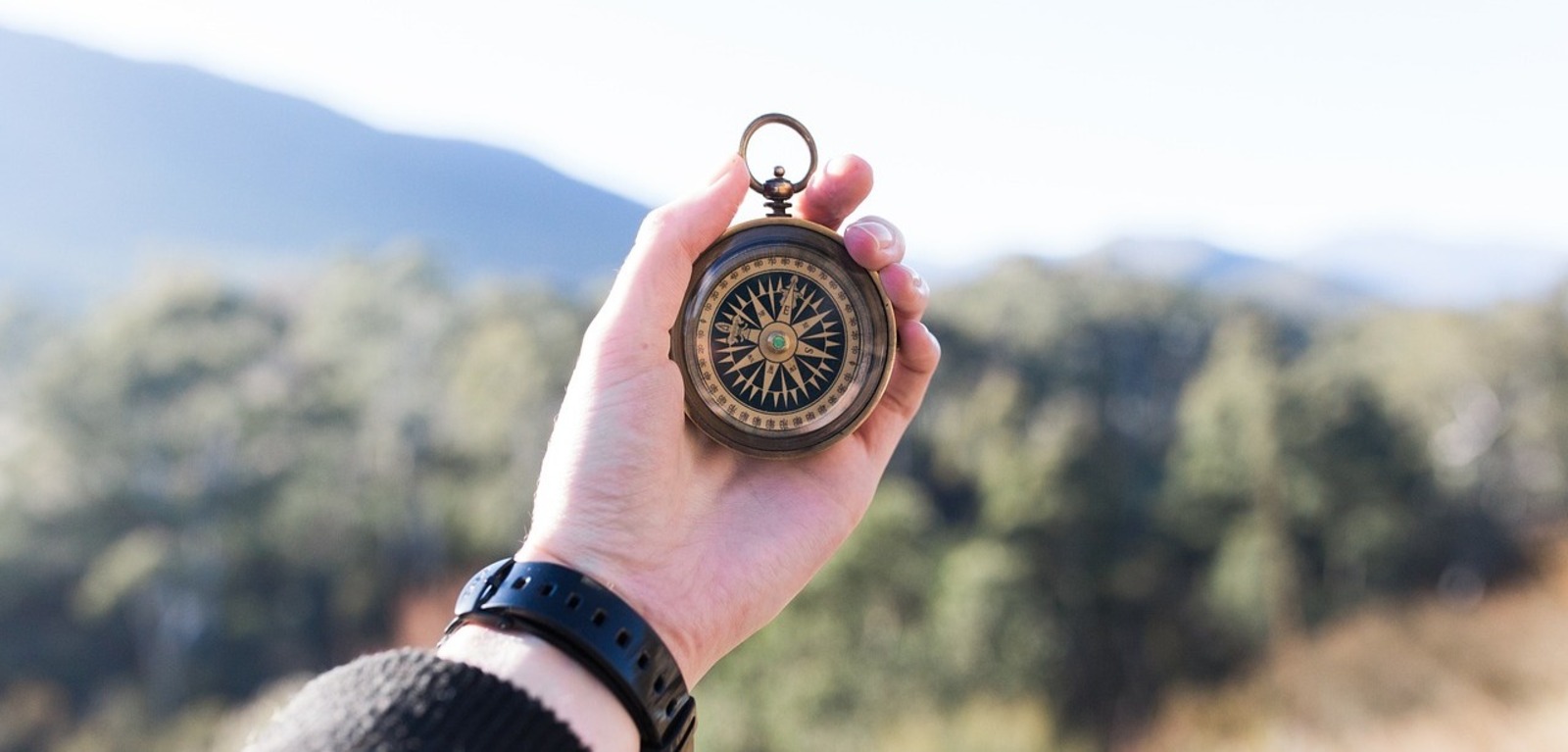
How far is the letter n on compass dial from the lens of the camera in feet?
9.56

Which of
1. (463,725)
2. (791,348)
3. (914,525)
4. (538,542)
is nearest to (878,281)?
(791,348)

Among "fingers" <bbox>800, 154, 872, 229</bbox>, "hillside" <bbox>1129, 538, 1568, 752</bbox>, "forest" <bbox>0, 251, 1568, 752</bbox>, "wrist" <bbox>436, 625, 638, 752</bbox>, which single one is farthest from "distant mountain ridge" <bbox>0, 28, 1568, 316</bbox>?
"wrist" <bbox>436, 625, 638, 752</bbox>

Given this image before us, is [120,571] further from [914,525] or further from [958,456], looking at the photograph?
[958,456]

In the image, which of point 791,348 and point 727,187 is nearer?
point 727,187

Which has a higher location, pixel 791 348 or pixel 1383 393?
pixel 791 348

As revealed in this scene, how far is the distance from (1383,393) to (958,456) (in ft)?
30.0

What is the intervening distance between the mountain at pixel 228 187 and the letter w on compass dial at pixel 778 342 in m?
20.3

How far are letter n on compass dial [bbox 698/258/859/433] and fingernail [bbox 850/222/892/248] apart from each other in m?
0.17

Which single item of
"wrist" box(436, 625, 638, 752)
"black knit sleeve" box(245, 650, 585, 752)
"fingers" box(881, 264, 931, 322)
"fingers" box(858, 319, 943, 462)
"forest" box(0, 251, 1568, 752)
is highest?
"fingers" box(881, 264, 931, 322)

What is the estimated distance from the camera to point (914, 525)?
55.0 ft

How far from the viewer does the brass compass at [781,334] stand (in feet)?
9.47

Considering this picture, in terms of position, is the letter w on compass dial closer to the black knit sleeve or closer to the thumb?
the thumb

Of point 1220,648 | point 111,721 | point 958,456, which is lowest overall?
point 111,721

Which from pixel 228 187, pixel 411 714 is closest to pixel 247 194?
pixel 228 187
